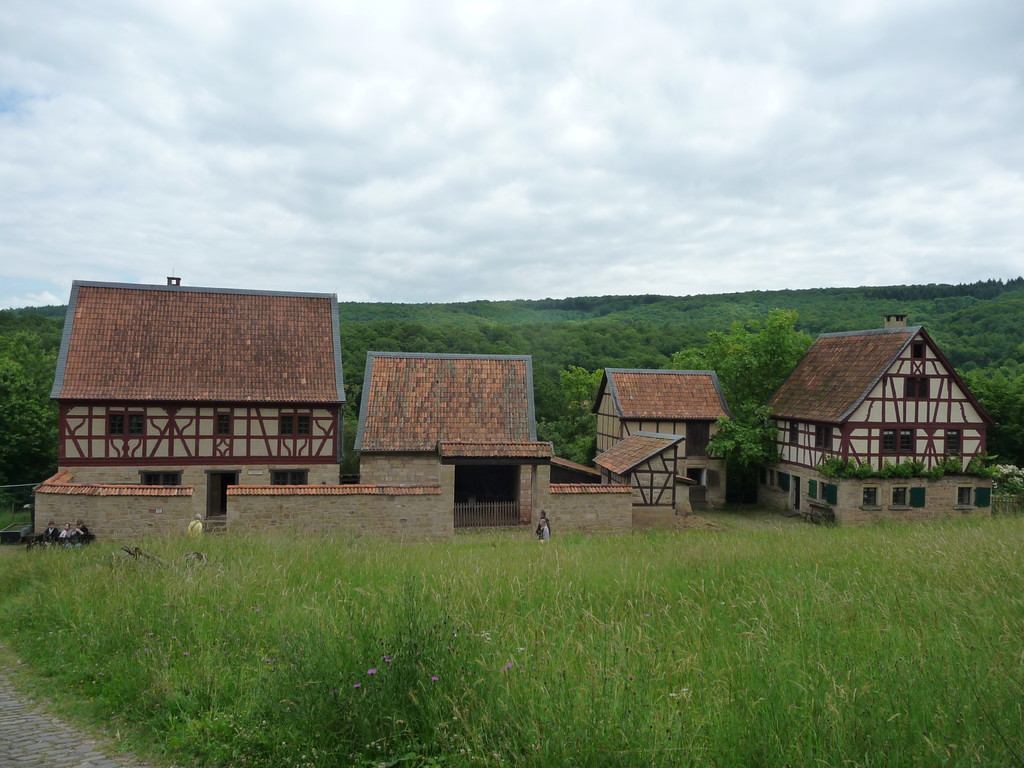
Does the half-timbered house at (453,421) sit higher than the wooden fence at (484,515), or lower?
higher

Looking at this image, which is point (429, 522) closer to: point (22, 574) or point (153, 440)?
point (22, 574)

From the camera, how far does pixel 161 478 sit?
80.4 ft

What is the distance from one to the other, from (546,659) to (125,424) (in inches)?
905

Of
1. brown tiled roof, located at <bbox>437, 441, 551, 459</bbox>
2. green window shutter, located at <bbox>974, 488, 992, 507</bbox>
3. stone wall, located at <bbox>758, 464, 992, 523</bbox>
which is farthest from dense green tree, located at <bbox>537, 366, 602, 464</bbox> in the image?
→ green window shutter, located at <bbox>974, 488, 992, 507</bbox>

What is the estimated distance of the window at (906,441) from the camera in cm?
2808

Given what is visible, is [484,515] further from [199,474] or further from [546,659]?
[546,659]

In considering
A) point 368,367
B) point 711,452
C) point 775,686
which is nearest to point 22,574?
point 775,686

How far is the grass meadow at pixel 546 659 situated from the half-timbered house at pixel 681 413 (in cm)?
2127

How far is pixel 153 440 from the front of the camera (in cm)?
2436

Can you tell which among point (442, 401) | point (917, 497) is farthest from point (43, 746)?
point (917, 497)

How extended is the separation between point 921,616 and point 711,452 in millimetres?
25511

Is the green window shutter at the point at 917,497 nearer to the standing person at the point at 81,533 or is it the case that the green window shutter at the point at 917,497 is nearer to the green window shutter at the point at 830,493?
the green window shutter at the point at 830,493

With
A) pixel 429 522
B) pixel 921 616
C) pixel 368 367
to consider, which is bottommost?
pixel 429 522

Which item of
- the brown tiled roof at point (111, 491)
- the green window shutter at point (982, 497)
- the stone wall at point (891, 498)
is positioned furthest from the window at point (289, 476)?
the green window shutter at point (982, 497)
